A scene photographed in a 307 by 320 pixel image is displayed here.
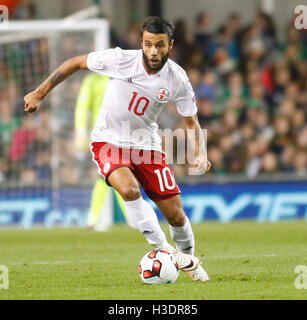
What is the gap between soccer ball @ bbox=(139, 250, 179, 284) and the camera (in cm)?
680

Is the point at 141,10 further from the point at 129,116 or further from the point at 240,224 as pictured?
the point at 129,116

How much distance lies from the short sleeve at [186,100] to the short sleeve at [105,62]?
57 cm

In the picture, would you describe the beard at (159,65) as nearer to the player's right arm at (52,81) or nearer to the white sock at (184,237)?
the player's right arm at (52,81)

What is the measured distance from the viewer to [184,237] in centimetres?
737

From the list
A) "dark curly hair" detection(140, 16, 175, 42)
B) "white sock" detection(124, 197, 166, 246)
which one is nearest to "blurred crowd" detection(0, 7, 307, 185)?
"white sock" detection(124, 197, 166, 246)

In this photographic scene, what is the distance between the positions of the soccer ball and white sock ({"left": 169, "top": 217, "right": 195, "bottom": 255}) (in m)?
0.44

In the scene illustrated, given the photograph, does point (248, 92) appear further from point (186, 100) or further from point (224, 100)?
point (186, 100)

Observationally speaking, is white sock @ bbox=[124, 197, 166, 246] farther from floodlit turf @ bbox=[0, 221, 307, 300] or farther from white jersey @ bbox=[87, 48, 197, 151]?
white jersey @ bbox=[87, 48, 197, 151]

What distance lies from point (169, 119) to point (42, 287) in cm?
972

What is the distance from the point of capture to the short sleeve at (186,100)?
726cm

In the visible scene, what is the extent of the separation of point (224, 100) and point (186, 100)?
992cm

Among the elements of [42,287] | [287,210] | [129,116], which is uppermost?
[129,116]

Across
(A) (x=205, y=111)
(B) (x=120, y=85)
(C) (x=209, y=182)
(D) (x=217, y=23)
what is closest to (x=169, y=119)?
(A) (x=205, y=111)

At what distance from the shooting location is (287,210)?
48.6ft
